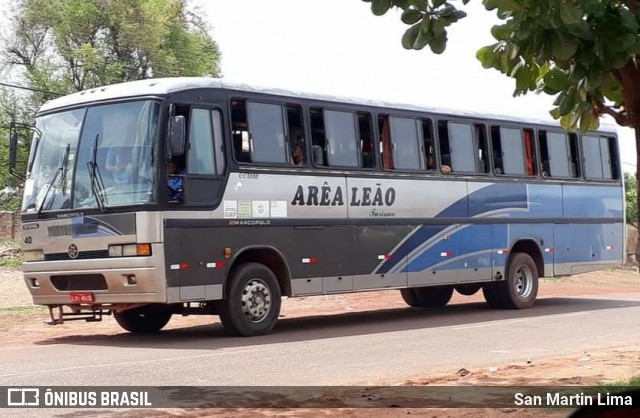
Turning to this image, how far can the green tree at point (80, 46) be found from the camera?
43188 millimetres

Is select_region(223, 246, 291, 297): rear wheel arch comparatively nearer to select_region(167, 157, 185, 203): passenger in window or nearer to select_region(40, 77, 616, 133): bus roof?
select_region(167, 157, 185, 203): passenger in window

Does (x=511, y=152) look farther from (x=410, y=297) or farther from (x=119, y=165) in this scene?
(x=119, y=165)

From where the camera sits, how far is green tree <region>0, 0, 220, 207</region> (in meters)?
43.2

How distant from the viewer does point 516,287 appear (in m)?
19.4

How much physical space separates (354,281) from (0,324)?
232 inches

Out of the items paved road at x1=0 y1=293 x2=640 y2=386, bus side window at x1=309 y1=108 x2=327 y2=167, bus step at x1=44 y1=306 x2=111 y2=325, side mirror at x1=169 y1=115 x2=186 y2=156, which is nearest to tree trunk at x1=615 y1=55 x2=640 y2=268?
paved road at x1=0 y1=293 x2=640 y2=386

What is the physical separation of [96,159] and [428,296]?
352 inches

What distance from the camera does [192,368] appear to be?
10969mm

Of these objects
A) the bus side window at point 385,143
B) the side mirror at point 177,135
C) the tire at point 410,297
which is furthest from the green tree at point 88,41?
the side mirror at point 177,135

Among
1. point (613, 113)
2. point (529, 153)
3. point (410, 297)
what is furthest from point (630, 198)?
point (613, 113)

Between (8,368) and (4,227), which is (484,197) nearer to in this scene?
(8,368)

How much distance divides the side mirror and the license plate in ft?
7.15

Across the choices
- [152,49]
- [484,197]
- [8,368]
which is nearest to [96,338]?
[8,368]

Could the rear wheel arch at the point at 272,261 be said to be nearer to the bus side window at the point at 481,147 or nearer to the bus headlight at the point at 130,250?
the bus headlight at the point at 130,250
